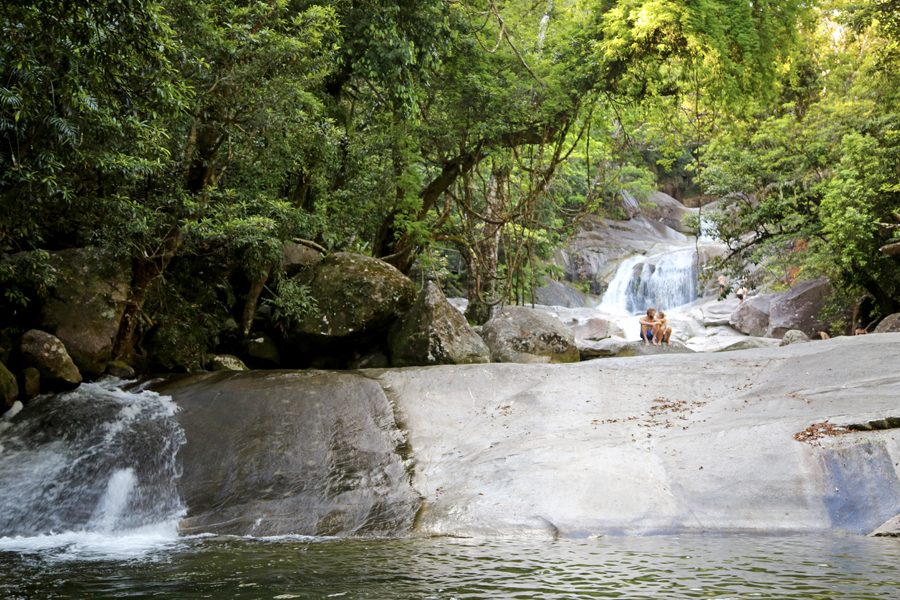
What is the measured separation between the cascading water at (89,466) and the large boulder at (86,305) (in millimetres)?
820

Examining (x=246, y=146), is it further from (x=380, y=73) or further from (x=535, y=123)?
(x=535, y=123)

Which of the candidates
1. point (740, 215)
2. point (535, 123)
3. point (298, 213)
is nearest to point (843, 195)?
point (740, 215)

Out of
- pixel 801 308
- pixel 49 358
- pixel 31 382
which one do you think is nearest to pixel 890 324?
pixel 801 308

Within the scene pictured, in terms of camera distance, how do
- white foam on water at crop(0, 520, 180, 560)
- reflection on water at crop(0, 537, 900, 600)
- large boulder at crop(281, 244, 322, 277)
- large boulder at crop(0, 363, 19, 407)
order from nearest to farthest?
reflection on water at crop(0, 537, 900, 600) → white foam on water at crop(0, 520, 180, 560) → large boulder at crop(0, 363, 19, 407) → large boulder at crop(281, 244, 322, 277)

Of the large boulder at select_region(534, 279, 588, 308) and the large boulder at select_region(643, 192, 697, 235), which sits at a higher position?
the large boulder at select_region(643, 192, 697, 235)

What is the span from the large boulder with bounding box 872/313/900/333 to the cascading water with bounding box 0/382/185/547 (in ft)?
52.0

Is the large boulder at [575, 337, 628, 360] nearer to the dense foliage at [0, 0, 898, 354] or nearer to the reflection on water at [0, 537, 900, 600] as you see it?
the dense foliage at [0, 0, 898, 354]

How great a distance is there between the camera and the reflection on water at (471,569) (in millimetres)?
3494

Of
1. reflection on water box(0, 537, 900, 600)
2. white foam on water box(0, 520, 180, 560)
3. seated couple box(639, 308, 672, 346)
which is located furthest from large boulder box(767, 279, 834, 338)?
white foam on water box(0, 520, 180, 560)

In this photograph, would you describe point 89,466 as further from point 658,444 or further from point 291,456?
point 658,444

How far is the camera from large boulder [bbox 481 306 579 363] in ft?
42.9

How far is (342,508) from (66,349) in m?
5.23

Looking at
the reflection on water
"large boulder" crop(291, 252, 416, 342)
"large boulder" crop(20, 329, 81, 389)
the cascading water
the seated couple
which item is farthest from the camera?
the seated couple

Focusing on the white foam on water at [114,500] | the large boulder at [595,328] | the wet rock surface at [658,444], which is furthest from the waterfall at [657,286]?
the white foam on water at [114,500]
